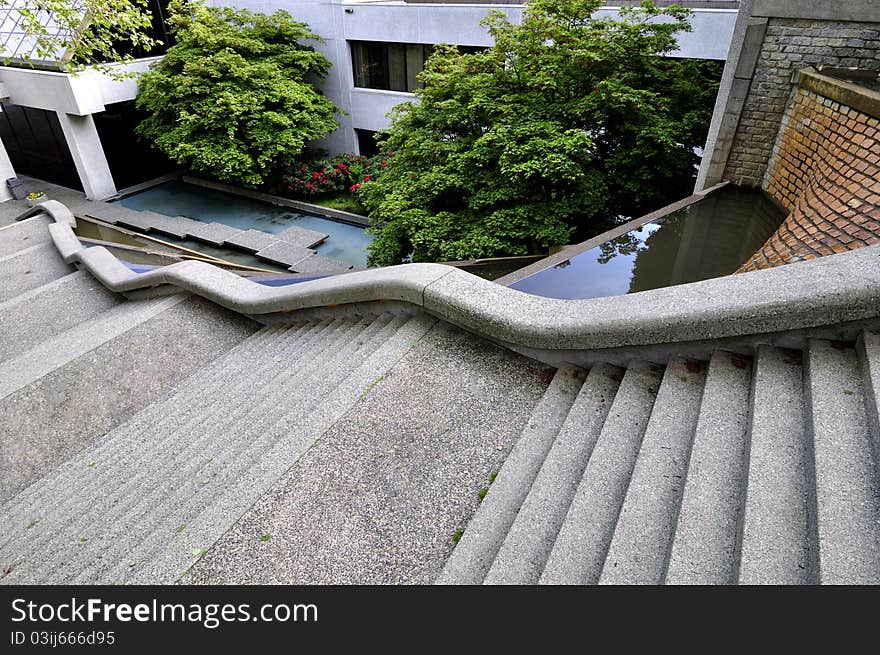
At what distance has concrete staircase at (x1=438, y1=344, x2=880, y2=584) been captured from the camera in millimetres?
2289

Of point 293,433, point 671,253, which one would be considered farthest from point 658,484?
point 671,253

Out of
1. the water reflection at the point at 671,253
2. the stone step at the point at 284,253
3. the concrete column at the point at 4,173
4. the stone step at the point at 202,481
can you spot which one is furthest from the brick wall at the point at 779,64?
the concrete column at the point at 4,173

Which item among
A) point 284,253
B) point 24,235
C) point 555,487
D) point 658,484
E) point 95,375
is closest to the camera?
point 658,484

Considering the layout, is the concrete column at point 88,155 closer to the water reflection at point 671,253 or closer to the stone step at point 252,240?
the stone step at point 252,240

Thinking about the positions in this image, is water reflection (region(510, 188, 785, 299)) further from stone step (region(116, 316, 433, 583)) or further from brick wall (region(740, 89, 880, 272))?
stone step (region(116, 316, 433, 583))

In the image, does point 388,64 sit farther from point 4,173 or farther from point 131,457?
point 131,457

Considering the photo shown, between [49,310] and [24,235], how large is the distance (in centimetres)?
584

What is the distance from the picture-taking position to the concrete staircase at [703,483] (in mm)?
2289

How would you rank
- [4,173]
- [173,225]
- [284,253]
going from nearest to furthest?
1. [284,253]
2. [173,225]
3. [4,173]

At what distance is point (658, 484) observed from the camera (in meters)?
2.88

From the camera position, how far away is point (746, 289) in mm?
3525

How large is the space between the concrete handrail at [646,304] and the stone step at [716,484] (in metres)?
0.36
